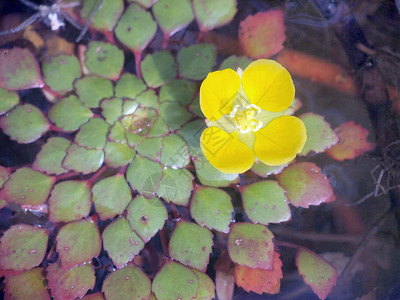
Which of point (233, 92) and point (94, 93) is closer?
point (233, 92)

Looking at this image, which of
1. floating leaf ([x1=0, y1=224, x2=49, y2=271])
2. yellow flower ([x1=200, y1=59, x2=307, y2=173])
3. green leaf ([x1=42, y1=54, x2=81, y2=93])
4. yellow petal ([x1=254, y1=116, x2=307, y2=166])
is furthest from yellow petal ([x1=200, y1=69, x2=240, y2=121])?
floating leaf ([x1=0, y1=224, x2=49, y2=271])

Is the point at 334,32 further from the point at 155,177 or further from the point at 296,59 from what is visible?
the point at 155,177

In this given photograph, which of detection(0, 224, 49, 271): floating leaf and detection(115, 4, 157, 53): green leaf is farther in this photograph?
detection(115, 4, 157, 53): green leaf

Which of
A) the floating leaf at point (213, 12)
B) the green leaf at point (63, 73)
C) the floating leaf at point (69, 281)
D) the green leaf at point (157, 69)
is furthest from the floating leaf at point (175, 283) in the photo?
the floating leaf at point (213, 12)

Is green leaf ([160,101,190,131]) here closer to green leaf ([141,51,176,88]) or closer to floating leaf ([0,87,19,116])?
green leaf ([141,51,176,88])

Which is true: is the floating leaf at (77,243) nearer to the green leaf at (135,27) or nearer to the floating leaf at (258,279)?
the floating leaf at (258,279)

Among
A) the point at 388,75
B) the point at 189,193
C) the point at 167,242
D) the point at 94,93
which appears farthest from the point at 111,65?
the point at 388,75

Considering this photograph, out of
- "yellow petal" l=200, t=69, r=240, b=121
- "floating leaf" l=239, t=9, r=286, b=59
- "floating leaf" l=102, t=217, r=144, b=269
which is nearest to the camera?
"yellow petal" l=200, t=69, r=240, b=121
